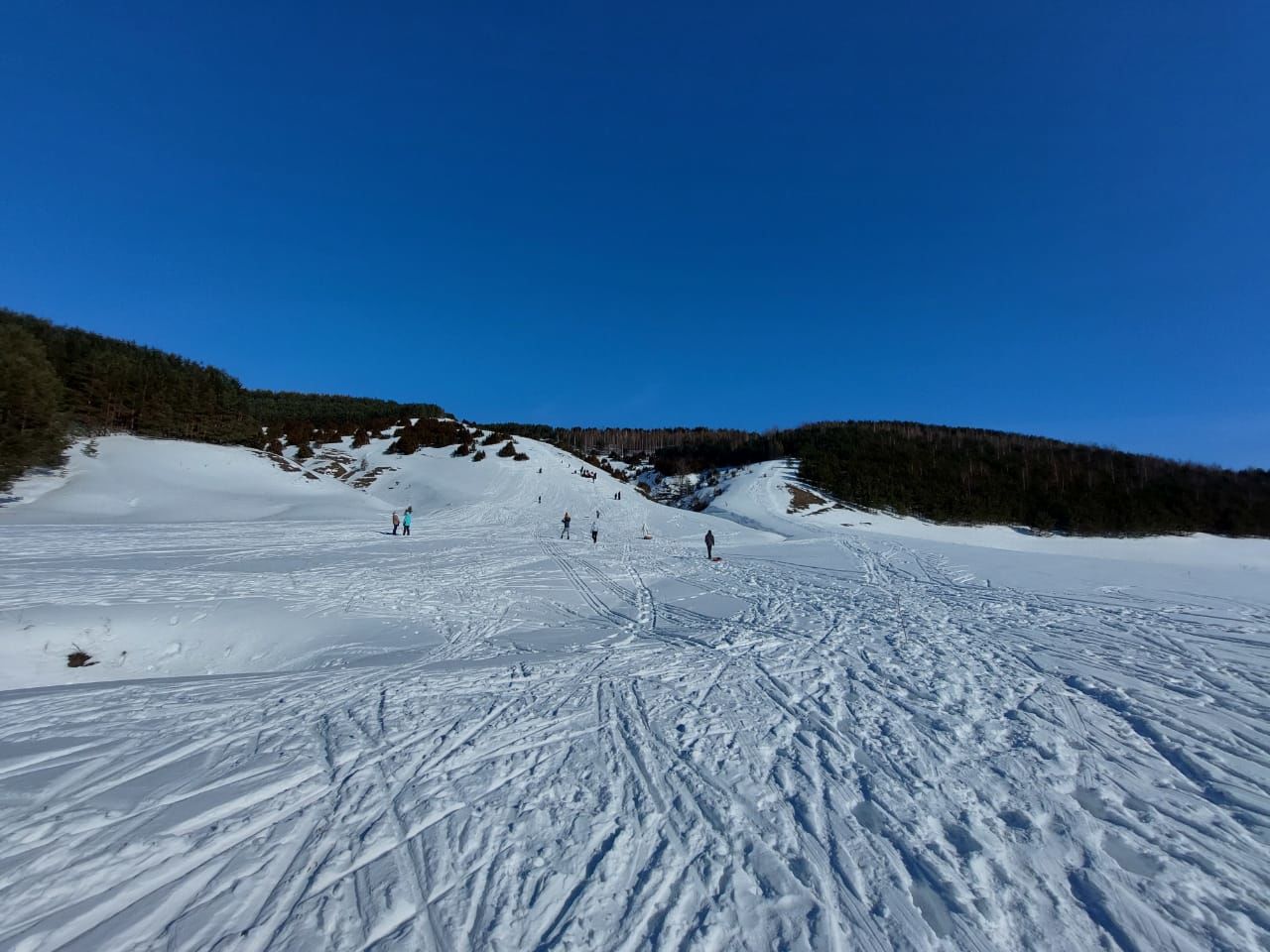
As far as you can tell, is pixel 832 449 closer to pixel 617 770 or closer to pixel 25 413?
pixel 617 770

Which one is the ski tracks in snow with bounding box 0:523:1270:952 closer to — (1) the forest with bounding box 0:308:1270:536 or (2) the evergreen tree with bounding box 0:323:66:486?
(2) the evergreen tree with bounding box 0:323:66:486

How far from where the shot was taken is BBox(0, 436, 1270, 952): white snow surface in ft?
10.5

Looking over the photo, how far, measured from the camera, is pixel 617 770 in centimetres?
489

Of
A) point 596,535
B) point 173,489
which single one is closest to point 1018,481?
point 596,535

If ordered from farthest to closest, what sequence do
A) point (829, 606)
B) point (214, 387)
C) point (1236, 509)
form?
point (1236, 509), point (214, 387), point (829, 606)

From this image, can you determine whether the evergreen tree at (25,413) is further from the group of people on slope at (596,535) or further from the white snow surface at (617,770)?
the group of people on slope at (596,535)

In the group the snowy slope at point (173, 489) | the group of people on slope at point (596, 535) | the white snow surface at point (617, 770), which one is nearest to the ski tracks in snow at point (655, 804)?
Result: the white snow surface at point (617, 770)

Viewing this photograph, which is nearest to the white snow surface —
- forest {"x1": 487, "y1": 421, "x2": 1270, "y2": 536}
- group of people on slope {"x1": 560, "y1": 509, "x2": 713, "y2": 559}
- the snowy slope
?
group of people on slope {"x1": 560, "y1": 509, "x2": 713, "y2": 559}

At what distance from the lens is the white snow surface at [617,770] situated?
10.5 feet

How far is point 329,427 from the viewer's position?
5634 centimetres

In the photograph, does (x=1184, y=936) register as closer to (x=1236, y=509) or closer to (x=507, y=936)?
(x=507, y=936)

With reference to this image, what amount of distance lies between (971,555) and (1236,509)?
160ft

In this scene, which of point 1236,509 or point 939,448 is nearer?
point 1236,509

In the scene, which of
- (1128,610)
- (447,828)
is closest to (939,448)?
(1128,610)
